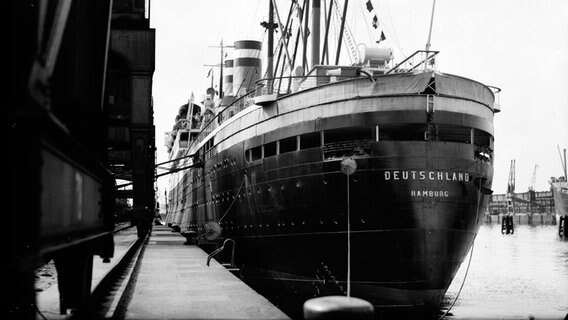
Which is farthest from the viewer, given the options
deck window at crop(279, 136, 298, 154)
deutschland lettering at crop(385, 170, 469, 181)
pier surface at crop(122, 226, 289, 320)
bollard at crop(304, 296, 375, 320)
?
deck window at crop(279, 136, 298, 154)

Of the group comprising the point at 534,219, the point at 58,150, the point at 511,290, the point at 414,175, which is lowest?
the point at 511,290

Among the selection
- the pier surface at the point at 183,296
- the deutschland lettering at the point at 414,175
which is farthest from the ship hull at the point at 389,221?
the pier surface at the point at 183,296

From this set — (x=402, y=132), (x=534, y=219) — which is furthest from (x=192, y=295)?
(x=534, y=219)

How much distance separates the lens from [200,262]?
15.1m

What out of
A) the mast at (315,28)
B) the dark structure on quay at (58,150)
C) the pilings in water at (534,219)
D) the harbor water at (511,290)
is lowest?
the harbor water at (511,290)

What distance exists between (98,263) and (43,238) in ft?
31.6

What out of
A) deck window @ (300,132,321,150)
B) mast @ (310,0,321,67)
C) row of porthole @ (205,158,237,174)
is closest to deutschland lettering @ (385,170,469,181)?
deck window @ (300,132,321,150)

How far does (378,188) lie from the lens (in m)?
14.7

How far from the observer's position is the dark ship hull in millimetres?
14562

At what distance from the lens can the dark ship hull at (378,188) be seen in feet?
47.8

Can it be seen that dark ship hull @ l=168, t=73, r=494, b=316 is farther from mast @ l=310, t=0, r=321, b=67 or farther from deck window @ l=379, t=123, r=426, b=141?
mast @ l=310, t=0, r=321, b=67

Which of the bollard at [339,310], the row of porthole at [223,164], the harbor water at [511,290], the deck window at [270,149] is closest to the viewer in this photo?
the bollard at [339,310]

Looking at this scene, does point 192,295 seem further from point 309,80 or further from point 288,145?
point 309,80

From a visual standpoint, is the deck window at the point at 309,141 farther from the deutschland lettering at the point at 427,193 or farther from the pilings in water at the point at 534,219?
the pilings in water at the point at 534,219
